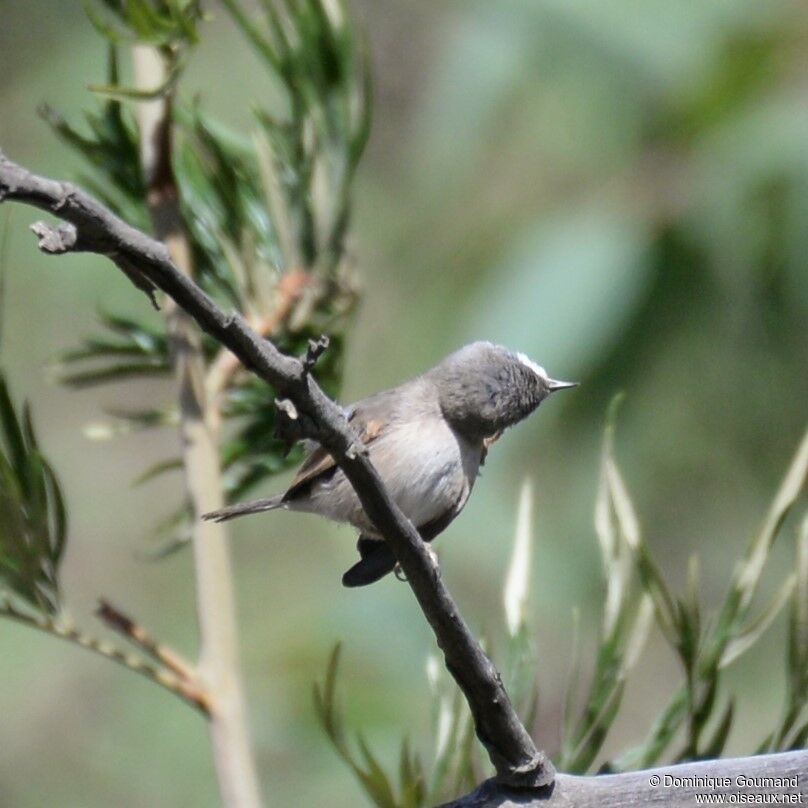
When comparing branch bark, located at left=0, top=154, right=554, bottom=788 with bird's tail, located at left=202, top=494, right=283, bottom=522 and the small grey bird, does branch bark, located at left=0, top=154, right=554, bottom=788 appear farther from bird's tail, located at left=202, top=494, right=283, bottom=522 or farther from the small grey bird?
the small grey bird

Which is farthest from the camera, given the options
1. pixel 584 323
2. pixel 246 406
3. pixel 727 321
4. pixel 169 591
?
pixel 169 591

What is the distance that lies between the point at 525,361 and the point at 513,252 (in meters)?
1.54

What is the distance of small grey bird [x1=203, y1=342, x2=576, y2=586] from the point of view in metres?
1.85

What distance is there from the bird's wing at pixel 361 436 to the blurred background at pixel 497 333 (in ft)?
3.08

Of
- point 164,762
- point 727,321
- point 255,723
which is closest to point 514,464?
point 727,321

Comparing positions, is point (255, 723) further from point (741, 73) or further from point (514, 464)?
point (741, 73)

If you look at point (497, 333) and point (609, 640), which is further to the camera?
point (497, 333)

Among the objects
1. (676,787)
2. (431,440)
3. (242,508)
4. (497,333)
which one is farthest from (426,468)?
(497,333)

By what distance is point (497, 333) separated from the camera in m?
3.02

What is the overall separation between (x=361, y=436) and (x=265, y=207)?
0.38 m

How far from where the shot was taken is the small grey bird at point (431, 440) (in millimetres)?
1848

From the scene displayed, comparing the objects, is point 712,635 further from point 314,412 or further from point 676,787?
point 314,412

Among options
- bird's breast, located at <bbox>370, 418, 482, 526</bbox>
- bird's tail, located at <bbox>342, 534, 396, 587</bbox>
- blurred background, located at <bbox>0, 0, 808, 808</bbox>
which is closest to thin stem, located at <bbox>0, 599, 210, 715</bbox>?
bird's tail, located at <bbox>342, 534, 396, 587</bbox>

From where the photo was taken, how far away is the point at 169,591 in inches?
148
